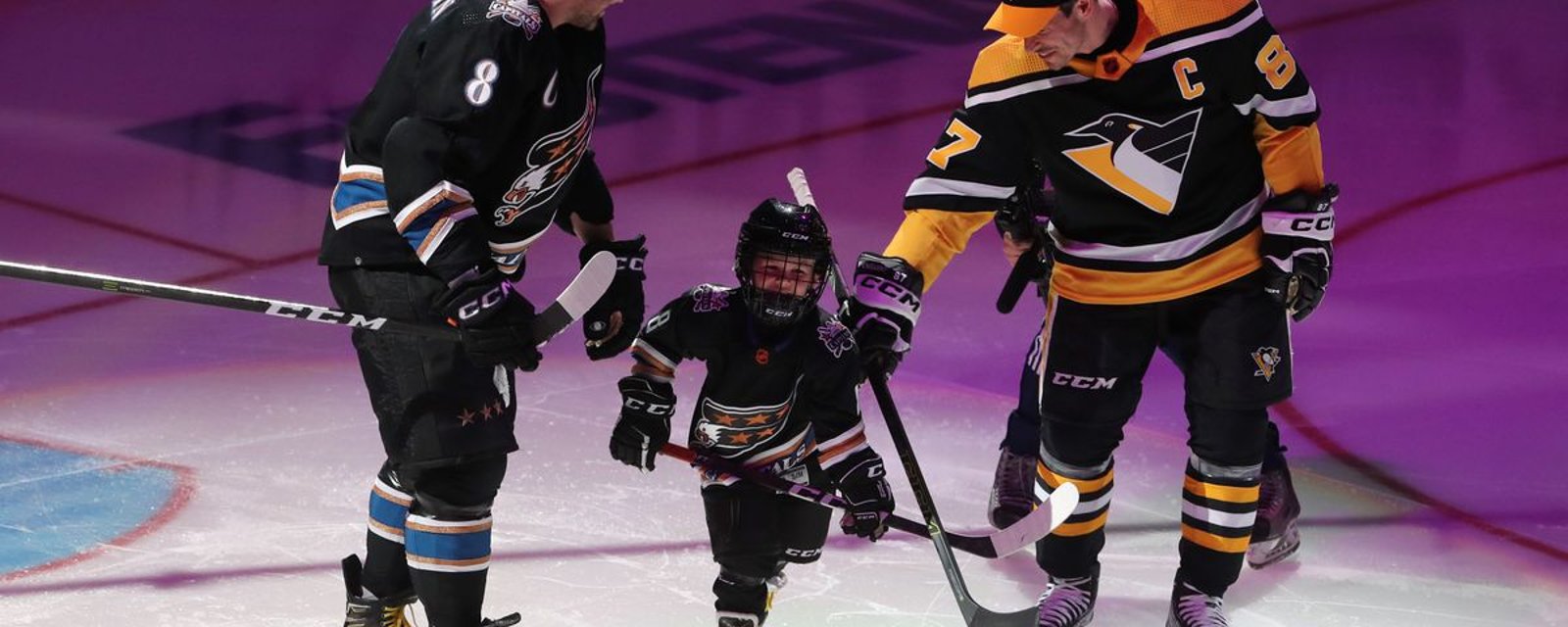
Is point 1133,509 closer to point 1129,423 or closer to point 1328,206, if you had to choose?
point 1129,423

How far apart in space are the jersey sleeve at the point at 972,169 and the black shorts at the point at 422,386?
0.80 meters

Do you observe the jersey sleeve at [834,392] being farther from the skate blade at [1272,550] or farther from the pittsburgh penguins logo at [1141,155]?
the skate blade at [1272,550]

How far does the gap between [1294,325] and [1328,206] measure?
190 cm

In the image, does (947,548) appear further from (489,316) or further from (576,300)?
(489,316)

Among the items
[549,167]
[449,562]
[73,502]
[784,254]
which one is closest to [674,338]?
[784,254]

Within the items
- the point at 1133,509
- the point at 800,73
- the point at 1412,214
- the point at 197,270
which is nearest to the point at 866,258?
the point at 1133,509

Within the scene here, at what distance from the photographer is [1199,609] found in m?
3.49

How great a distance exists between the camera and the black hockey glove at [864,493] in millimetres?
3348

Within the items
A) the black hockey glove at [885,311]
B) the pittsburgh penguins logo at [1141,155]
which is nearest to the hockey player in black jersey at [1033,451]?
the pittsburgh penguins logo at [1141,155]

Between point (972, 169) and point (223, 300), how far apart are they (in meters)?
Answer: 1.27

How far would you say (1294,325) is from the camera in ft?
16.9

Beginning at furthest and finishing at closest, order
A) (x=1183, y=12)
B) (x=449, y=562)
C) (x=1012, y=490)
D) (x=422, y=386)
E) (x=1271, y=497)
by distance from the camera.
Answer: (x=1012, y=490) < (x=1271, y=497) < (x=1183, y=12) < (x=449, y=562) < (x=422, y=386)

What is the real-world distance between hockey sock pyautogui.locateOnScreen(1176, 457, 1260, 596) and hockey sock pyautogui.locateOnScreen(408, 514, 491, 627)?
128 cm

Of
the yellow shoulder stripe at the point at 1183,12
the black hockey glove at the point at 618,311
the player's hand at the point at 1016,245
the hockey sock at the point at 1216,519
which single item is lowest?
the hockey sock at the point at 1216,519
